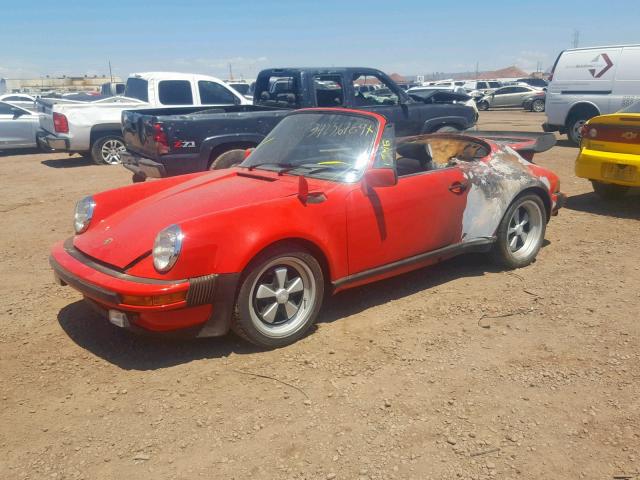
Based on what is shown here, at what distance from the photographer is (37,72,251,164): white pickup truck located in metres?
11.6

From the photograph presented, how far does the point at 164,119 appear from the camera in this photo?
Answer: 716cm

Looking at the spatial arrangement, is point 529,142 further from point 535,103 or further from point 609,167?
point 535,103

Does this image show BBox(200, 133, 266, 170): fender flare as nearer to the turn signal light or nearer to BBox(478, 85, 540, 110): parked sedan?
the turn signal light

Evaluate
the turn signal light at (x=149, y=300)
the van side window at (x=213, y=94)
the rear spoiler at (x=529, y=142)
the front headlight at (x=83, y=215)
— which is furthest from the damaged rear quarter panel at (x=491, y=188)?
the van side window at (x=213, y=94)

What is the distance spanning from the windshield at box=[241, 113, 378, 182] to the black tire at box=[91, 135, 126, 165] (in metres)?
8.19

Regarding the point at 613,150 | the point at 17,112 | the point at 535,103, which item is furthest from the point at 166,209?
the point at 535,103

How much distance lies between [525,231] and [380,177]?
2104 mm

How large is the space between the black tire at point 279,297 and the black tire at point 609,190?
5473 millimetres

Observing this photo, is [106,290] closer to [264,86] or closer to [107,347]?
[107,347]

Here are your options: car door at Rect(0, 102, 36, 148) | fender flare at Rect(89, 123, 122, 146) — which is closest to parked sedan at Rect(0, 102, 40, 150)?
car door at Rect(0, 102, 36, 148)

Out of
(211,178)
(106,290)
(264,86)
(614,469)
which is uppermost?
(264,86)

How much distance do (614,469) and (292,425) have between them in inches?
59.7

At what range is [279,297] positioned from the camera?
3.71 meters

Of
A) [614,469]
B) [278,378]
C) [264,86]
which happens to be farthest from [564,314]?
[264,86]
